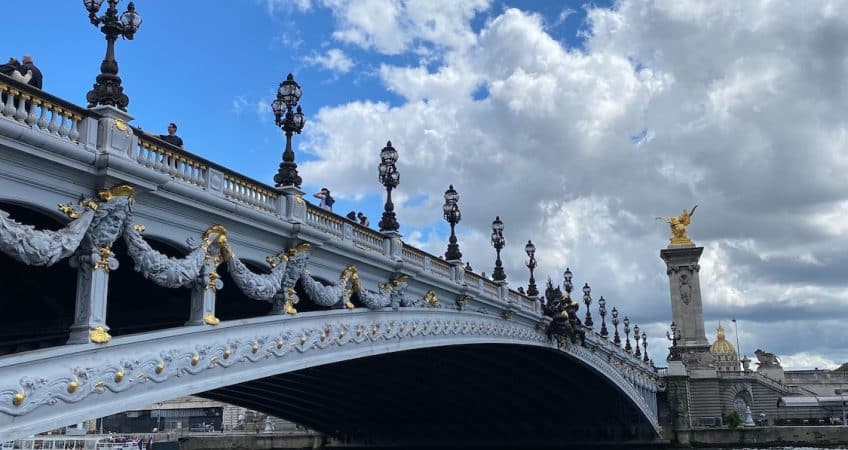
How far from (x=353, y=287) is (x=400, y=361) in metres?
14.4

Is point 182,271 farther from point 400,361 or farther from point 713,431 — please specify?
point 713,431

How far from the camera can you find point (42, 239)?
12.6 meters

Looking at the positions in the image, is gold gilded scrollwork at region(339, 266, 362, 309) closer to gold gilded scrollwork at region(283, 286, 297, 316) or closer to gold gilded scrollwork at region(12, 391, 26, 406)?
gold gilded scrollwork at region(283, 286, 297, 316)

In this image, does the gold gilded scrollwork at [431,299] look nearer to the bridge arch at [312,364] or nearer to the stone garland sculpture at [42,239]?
the bridge arch at [312,364]

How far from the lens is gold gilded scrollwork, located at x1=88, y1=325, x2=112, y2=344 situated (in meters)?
13.5

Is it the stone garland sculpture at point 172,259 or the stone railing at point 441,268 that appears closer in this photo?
the stone garland sculpture at point 172,259

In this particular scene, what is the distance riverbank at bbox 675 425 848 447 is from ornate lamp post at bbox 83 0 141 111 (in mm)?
62932

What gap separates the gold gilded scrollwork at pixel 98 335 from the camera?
44.1 ft

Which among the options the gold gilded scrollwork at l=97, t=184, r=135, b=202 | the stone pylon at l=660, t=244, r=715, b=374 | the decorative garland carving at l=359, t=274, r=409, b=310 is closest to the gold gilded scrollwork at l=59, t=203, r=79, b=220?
the gold gilded scrollwork at l=97, t=184, r=135, b=202

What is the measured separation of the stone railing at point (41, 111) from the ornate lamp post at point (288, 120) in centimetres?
599

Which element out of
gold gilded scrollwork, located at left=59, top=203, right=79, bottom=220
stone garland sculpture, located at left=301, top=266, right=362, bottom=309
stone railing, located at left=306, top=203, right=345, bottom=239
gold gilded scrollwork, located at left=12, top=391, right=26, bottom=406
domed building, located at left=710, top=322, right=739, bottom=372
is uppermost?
domed building, located at left=710, top=322, right=739, bottom=372

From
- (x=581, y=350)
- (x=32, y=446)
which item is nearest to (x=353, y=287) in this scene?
(x=581, y=350)

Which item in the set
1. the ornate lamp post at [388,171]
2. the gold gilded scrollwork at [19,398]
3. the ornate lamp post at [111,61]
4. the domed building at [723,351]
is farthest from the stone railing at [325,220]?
the domed building at [723,351]

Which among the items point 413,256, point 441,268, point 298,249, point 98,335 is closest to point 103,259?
point 98,335
